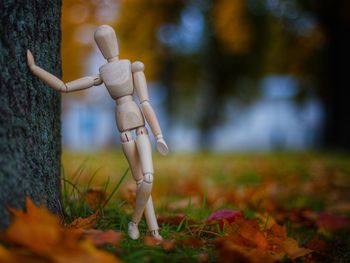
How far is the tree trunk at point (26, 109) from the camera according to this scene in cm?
202

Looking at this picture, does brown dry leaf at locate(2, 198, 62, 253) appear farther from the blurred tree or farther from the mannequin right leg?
the blurred tree

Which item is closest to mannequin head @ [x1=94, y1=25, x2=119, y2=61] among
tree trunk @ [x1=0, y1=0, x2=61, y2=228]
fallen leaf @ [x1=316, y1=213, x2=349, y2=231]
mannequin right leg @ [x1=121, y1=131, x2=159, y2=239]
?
tree trunk @ [x1=0, y1=0, x2=61, y2=228]

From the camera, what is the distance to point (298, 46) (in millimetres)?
13664

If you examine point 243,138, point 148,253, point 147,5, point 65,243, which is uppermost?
point 147,5

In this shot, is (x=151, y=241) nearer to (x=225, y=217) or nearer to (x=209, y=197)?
(x=225, y=217)

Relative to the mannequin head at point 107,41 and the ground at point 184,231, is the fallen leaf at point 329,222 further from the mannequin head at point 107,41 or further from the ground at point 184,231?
the mannequin head at point 107,41

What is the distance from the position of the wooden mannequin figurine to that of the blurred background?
649 cm

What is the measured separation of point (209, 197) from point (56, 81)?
256 centimetres

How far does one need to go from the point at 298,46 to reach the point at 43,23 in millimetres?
12164

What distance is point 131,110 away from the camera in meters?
2.28

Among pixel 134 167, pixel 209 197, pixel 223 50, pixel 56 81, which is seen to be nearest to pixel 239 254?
pixel 134 167

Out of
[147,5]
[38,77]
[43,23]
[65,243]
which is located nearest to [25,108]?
[38,77]

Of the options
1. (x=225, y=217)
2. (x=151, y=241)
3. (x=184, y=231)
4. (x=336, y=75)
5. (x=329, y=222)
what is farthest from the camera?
(x=336, y=75)

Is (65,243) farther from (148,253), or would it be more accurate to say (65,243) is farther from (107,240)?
(148,253)
